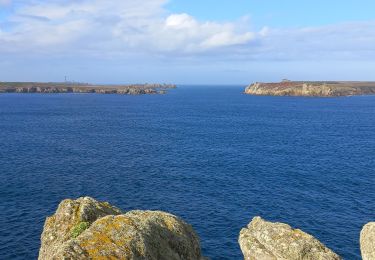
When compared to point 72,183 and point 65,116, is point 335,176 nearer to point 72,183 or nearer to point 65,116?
point 72,183

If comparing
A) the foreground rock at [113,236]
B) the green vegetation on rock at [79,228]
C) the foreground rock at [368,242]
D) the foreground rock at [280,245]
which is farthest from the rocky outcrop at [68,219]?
the foreground rock at [368,242]

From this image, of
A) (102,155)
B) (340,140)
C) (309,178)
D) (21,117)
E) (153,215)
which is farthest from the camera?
(21,117)

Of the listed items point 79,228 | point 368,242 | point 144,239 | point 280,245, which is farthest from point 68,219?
point 368,242

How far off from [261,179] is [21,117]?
140425 millimetres

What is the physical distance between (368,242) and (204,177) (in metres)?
56.6

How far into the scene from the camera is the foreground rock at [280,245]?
17.9 m

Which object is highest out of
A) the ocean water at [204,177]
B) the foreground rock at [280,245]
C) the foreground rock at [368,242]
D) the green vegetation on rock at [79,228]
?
the green vegetation on rock at [79,228]

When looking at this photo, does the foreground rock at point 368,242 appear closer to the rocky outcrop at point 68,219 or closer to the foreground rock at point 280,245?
the foreground rock at point 280,245

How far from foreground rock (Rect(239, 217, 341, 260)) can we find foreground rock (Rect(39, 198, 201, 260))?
3.09 metres

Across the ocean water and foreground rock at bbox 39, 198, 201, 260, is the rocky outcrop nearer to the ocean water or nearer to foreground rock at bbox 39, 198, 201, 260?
foreground rock at bbox 39, 198, 201, 260

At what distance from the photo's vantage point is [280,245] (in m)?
18.7

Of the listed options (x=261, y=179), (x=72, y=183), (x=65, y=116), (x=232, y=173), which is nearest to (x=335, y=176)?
(x=261, y=179)

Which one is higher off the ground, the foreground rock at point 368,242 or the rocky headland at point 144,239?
the rocky headland at point 144,239

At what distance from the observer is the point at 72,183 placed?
71.9m
